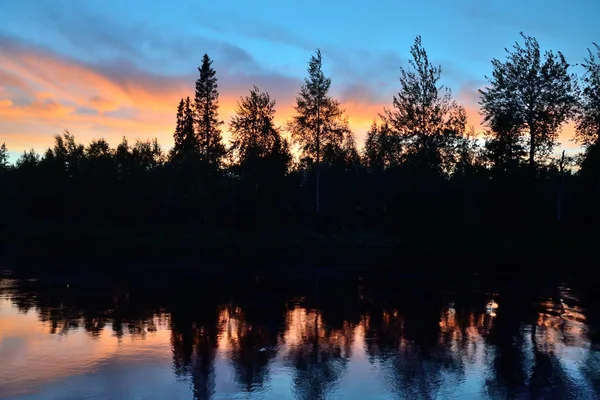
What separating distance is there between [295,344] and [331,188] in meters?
45.5

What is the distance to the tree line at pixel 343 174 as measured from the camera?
46.0 meters

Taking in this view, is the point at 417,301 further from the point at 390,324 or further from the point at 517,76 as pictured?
the point at 517,76

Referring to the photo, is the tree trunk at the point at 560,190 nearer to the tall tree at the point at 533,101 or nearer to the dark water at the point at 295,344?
the tall tree at the point at 533,101

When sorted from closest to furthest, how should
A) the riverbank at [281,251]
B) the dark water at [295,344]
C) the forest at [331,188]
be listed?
the dark water at [295,344]
the riverbank at [281,251]
the forest at [331,188]

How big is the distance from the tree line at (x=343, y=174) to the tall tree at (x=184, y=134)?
0.20 metres

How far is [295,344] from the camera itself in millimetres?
12742

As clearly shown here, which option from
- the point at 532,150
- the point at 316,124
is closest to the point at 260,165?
the point at 316,124

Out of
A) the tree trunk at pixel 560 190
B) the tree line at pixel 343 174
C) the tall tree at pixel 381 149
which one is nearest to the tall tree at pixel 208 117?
the tree line at pixel 343 174

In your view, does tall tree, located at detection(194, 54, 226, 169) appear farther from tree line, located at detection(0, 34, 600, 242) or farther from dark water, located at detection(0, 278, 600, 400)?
dark water, located at detection(0, 278, 600, 400)

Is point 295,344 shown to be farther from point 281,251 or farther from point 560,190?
point 560,190

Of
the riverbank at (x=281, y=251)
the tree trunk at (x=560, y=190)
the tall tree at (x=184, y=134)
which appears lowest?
the riverbank at (x=281, y=251)

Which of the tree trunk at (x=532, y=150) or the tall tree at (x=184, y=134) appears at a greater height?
the tall tree at (x=184, y=134)

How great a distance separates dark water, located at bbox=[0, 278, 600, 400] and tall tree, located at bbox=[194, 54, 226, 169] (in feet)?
118

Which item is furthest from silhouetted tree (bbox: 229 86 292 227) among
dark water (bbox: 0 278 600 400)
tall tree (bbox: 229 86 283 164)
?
dark water (bbox: 0 278 600 400)
